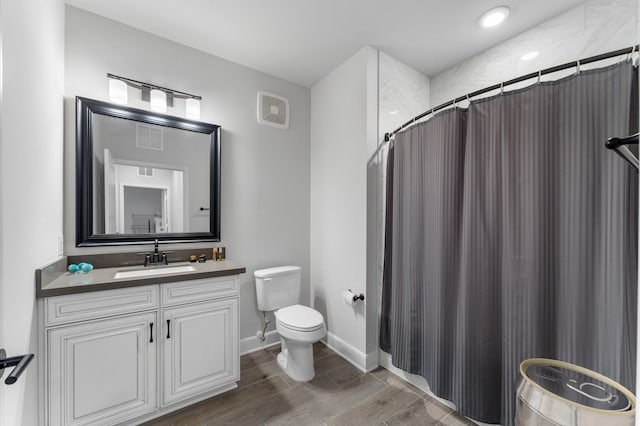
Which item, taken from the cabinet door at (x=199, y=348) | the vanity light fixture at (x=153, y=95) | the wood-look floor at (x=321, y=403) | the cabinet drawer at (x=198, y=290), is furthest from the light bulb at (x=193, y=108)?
the wood-look floor at (x=321, y=403)

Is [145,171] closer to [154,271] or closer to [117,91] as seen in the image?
[117,91]

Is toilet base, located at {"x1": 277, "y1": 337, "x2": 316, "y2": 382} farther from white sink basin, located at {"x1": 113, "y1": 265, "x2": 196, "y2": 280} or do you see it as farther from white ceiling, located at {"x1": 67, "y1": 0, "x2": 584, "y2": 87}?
white ceiling, located at {"x1": 67, "y1": 0, "x2": 584, "y2": 87}

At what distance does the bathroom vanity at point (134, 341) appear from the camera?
1325mm

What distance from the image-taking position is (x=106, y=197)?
6.08 ft

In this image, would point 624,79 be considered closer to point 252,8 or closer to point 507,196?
point 507,196

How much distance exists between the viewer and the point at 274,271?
2.36m

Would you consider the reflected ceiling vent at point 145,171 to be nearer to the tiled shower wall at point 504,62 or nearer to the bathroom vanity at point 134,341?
the bathroom vanity at point 134,341

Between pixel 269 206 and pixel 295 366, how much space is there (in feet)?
4.47

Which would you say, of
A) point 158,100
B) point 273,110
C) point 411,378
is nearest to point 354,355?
point 411,378

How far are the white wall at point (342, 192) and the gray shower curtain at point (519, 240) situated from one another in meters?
0.42

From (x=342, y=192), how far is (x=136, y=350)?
1.79 metres

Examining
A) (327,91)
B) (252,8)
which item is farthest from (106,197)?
(327,91)

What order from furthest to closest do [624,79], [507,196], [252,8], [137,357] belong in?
[252,8]
[137,357]
[507,196]
[624,79]

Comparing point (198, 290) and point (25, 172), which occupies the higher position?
point (25, 172)
